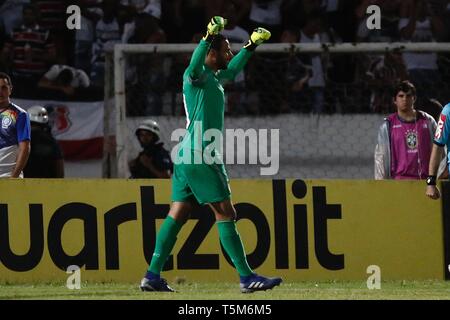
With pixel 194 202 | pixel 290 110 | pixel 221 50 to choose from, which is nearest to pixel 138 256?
pixel 194 202

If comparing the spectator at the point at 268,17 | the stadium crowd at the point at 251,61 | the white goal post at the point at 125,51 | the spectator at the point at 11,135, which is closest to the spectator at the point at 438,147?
the white goal post at the point at 125,51

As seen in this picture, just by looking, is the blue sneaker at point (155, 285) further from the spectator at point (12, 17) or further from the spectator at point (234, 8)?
the spectator at point (12, 17)

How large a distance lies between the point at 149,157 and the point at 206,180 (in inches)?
166

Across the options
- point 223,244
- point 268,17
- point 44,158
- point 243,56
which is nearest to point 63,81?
point 44,158

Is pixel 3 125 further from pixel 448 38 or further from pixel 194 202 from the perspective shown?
pixel 448 38

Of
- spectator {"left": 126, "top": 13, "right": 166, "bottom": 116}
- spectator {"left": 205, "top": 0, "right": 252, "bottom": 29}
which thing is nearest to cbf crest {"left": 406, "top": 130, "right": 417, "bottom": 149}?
spectator {"left": 126, "top": 13, "right": 166, "bottom": 116}

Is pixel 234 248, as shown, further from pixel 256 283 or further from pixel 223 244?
pixel 256 283

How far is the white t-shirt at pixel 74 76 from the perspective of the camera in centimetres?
1677

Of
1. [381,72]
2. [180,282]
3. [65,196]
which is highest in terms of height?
[381,72]

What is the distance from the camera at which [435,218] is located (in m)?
12.7

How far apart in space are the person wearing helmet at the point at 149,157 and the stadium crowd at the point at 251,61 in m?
0.79

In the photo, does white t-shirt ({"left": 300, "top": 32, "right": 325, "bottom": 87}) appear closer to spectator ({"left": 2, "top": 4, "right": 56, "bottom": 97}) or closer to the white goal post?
the white goal post

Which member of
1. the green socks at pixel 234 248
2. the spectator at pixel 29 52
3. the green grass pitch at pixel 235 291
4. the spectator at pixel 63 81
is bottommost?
the green grass pitch at pixel 235 291

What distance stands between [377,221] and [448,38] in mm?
5137
